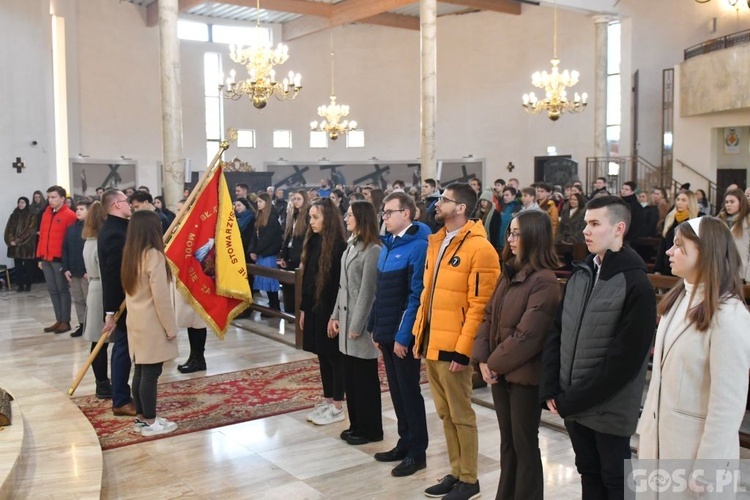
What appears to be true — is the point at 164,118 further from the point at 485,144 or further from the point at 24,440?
the point at 485,144

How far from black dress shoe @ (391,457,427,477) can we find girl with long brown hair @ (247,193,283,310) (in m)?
5.04

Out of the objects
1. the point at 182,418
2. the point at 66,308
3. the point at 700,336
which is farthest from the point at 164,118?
the point at 700,336

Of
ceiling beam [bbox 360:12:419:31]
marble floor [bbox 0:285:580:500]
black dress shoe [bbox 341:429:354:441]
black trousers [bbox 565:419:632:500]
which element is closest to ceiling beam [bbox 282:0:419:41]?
ceiling beam [bbox 360:12:419:31]

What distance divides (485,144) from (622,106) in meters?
4.44

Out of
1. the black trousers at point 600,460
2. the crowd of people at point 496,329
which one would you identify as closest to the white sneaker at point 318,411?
the crowd of people at point 496,329

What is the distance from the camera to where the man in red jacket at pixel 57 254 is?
884 centimetres

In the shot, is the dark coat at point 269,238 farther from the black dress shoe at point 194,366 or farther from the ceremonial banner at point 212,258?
the ceremonial banner at point 212,258

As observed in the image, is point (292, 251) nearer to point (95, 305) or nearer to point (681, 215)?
point (95, 305)

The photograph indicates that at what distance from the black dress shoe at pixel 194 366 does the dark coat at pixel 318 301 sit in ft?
6.96

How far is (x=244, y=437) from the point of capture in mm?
5152

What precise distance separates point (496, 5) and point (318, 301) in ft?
54.8

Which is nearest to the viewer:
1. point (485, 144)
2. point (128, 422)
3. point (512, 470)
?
point (512, 470)

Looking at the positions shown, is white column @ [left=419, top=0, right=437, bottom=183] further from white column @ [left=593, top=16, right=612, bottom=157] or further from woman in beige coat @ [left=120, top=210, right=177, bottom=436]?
woman in beige coat @ [left=120, top=210, right=177, bottom=436]

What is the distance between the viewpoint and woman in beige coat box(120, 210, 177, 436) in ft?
16.1
